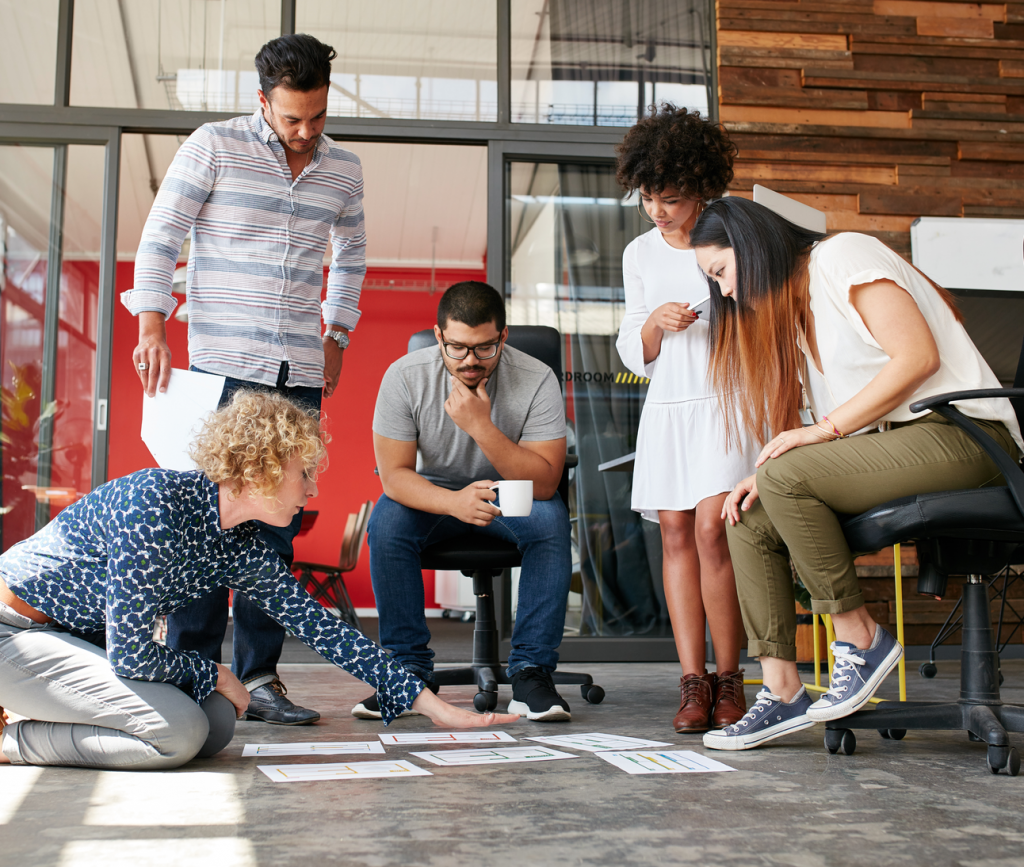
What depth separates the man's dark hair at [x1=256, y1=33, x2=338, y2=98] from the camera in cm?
195

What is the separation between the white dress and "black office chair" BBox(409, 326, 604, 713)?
30 centimetres

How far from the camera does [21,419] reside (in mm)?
3461

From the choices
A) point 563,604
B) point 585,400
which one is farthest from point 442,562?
point 585,400

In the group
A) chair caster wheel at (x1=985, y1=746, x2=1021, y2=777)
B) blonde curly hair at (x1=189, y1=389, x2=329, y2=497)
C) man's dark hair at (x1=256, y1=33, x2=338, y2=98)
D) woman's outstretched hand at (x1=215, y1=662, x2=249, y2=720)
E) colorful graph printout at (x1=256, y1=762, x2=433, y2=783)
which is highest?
man's dark hair at (x1=256, y1=33, x2=338, y2=98)

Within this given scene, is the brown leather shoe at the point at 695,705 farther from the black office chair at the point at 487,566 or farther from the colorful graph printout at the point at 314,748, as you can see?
the colorful graph printout at the point at 314,748

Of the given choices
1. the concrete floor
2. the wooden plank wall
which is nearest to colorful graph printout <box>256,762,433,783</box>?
the concrete floor

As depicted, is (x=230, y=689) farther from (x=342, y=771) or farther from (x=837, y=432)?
(x=837, y=432)

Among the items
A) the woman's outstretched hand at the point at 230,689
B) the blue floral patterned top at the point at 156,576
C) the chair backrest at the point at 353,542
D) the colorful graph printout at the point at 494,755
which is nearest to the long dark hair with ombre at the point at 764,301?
the colorful graph printout at the point at 494,755

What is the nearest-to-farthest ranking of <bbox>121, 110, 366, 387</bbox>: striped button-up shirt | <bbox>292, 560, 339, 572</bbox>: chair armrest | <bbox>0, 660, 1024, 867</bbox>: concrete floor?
<bbox>0, 660, 1024, 867</bbox>: concrete floor < <bbox>121, 110, 366, 387</bbox>: striped button-up shirt < <bbox>292, 560, 339, 572</bbox>: chair armrest

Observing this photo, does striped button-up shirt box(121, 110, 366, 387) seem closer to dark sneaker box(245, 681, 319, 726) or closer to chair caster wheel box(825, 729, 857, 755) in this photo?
dark sneaker box(245, 681, 319, 726)

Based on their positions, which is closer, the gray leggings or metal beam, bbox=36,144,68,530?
the gray leggings

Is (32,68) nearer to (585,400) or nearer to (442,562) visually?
(585,400)

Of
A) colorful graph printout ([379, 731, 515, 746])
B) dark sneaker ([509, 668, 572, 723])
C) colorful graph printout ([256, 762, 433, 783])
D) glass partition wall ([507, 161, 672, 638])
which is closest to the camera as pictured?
colorful graph printout ([256, 762, 433, 783])

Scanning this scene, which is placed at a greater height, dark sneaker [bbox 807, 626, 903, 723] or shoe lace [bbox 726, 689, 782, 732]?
dark sneaker [bbox 807, 626, 903, 723]
